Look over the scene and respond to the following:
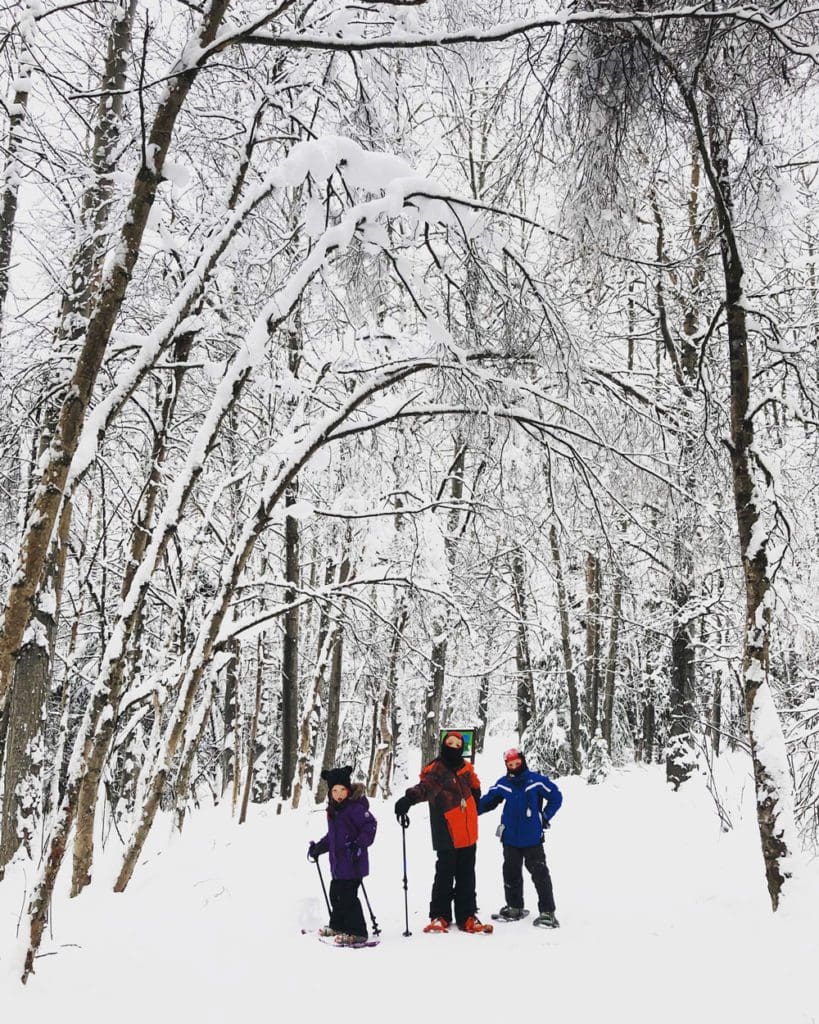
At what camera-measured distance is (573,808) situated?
515 inches

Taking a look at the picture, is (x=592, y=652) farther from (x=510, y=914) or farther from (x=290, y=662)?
(x=510, y=914)

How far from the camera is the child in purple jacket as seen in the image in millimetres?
5996

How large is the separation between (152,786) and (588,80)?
6433 millimetres

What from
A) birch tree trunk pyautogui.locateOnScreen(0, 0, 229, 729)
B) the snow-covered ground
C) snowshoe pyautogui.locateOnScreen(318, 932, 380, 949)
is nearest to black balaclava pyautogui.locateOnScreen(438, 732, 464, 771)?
the snow-covered ground

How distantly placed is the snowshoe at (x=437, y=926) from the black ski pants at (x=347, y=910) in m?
0.53

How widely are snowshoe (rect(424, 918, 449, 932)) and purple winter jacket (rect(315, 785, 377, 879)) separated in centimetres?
62

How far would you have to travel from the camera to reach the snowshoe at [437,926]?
618cm

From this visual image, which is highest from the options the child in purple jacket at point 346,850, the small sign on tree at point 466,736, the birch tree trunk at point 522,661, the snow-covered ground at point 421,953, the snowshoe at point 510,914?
the birch tree trunk at point 522,661

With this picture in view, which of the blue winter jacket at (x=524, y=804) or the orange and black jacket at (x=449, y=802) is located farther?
the blue winter jacket at (x=524, y=804)

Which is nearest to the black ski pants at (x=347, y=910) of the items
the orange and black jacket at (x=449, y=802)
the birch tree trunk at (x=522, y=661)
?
the orange and black jacket at (x=449, y=802)

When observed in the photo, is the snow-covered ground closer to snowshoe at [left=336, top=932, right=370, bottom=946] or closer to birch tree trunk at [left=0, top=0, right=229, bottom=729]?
snowshoe at [left=336, top=932, right=370, bottom=946]

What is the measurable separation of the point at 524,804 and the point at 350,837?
154 cm

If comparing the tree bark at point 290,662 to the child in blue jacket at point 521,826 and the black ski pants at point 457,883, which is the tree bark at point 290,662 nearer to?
the child in blue jacket at point 521,826

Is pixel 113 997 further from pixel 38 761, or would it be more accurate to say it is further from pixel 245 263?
pixel 245 263
